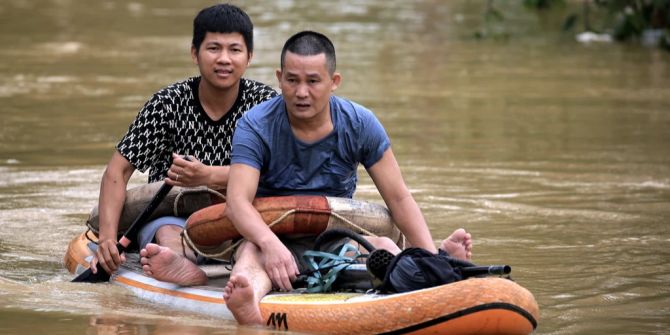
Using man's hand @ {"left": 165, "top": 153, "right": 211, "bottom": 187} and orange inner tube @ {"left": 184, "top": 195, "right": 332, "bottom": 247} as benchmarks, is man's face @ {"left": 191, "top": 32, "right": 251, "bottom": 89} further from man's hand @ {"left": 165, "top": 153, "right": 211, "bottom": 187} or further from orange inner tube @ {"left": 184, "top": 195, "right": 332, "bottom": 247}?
orange inner tube @ {"left": 184, "top": 195, "right": 332, "bottom": 247}

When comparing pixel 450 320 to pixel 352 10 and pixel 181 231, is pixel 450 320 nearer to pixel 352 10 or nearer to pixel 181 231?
pixel 181 231

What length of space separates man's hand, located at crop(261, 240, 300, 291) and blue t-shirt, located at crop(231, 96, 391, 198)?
403 mm

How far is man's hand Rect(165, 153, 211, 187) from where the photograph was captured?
20.8 feet

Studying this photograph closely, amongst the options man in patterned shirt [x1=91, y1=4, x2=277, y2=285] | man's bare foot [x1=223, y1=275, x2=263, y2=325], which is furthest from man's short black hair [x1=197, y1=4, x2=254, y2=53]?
man's bare foot [x1=223, y1=275, x2=263, y2=325]

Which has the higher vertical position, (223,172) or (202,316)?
(223,172)

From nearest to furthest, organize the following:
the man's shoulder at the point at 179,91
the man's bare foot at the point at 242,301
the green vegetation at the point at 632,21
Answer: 1. the man's bare foot at the point at 242,301
2. the man's shoulder at the point at 179,91
3. the green vegetation at the point at 632,21

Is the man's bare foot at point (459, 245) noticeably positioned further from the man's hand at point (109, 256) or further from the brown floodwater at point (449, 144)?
the man's hand at point (109, 256)

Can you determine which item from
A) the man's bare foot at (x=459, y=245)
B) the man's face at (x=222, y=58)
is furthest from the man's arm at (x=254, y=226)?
the man's face at (x=222, y=58)

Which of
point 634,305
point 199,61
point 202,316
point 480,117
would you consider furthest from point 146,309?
point 480,117

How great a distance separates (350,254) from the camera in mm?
6145

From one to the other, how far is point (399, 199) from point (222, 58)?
45.2 inches

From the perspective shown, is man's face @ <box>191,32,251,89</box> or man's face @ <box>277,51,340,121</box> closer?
man's face @ <box>277,51,340,121</box>

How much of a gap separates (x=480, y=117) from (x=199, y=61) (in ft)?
22.0

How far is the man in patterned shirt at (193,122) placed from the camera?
22.3ft
